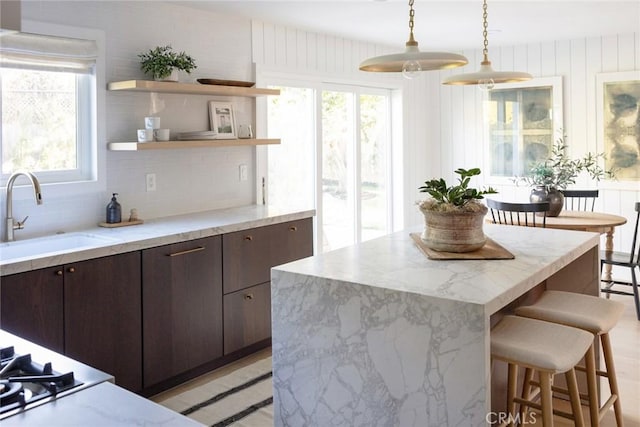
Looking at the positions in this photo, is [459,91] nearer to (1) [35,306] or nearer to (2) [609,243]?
(2) [609,243]

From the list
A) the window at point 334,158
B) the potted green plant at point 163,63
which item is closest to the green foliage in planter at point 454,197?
the potted green plant at point 163,63

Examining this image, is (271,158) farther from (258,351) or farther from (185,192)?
(258,351)

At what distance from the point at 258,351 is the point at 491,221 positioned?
206cm

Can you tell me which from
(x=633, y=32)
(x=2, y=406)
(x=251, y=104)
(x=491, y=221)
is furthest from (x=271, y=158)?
(x=2, y=406)

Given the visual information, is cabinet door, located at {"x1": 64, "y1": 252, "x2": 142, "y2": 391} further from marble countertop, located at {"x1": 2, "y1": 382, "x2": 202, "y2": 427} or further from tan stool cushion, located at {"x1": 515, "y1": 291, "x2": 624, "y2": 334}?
tan stool cushion, located at {"x1": 515, "y1": 291, "x2": 624, "y2": 334}

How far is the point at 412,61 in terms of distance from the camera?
2430 mm

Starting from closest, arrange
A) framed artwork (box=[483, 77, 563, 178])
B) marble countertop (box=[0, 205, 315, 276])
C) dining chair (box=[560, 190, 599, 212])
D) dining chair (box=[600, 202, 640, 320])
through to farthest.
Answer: marble countertop (box=[0, 205, 315, 276]), dining chair (box=[600, 202, 640, 320]), dining chair (box=[560, 190, 599, 212]), framed artwork (box=[483, 77, 563, 178])

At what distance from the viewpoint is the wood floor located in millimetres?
2873

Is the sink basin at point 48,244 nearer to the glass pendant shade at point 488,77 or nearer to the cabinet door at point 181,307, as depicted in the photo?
the cabinet door at point 181,307

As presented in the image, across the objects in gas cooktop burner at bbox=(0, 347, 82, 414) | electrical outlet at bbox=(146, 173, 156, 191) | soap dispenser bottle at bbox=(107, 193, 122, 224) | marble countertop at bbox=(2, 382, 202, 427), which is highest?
electrical outlet at bbox=(146, 173, 156, 191)

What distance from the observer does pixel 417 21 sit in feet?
15.2

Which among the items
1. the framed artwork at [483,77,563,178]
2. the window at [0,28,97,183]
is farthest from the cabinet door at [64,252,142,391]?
the framed artwork at [483,77,563,178]

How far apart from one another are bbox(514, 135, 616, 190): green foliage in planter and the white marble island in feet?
7.40

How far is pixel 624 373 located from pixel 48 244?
129 inches
